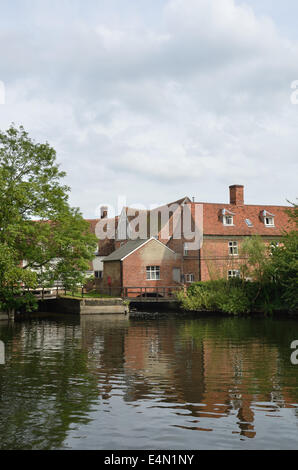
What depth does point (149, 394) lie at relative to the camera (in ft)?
43.3

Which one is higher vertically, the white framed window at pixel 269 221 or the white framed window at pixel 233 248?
the white framed window at pixel 269 221

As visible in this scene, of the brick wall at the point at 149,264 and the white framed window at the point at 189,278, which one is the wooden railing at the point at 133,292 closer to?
the brick wall at the point at 149,264

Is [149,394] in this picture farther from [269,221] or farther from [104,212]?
[104,212]

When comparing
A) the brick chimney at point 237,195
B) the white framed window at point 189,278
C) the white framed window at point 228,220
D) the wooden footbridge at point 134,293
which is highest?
the brick chimney at point 237,195

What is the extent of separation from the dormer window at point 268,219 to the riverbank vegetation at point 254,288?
12146 mm

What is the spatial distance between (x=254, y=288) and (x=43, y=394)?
33.2 m

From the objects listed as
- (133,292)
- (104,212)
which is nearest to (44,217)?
A: (133,292)

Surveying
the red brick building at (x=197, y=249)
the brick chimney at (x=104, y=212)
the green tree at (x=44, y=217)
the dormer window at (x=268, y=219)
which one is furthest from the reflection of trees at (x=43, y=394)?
the brick chimney at (x=104, y=212)

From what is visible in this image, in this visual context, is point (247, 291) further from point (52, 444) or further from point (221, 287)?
point (52, 444)

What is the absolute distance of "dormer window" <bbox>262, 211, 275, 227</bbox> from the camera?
56656 millimetres

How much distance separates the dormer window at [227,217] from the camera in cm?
5434

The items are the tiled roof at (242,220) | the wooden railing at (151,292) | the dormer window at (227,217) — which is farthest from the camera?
the dormer window at (227,217)

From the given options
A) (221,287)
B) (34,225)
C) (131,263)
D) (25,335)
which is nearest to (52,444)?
(25,335)
